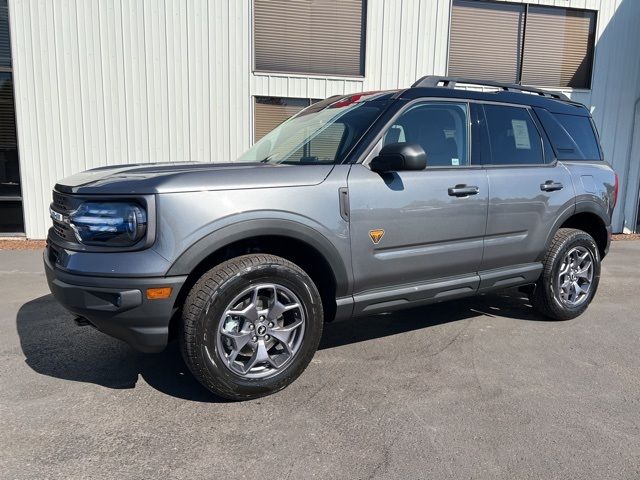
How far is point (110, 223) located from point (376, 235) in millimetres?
1619

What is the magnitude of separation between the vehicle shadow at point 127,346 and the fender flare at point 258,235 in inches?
35.3

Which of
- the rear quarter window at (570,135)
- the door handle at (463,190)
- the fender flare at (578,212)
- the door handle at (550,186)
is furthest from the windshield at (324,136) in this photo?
the fender flare at (578,212)

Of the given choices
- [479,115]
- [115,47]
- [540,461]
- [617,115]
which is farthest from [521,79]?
[540,461]

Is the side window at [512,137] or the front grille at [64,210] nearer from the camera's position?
the front grille at [64,210]

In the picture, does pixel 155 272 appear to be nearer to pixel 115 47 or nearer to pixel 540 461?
pixel 540 461

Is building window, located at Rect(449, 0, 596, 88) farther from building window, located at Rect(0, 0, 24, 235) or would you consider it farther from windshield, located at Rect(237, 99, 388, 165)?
building window, located at Rect(0, 0, 24, 235)

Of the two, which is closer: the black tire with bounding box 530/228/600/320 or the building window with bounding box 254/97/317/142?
the black tire with bounding box 530/228/600/320

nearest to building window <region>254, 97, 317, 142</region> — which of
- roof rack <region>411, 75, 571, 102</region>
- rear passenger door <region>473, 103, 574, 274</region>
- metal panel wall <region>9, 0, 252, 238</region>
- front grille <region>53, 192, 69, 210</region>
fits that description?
metal panel wall <region>9, 0, 252, 238</region>

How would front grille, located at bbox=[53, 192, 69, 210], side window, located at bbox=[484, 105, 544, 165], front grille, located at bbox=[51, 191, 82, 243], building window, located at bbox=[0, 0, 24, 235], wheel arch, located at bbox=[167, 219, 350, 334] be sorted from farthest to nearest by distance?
building window, located at bbox=[0, 0, 24, 235] → side window, located at bbox=[484, 105, 544, 165] → front grille, located at bbox=[53, 192, 69, 210] → front grille, located at bbox=[51, 191, 82, 243] → wheel arch, located at bbox=[167, 219, 350, 334]

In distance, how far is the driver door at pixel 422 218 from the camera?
10.9 feet

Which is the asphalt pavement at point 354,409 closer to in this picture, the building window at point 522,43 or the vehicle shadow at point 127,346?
the vehicle shadow at point 127,346

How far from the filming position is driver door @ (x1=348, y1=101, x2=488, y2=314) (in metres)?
3.32

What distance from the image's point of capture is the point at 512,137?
4238 mm

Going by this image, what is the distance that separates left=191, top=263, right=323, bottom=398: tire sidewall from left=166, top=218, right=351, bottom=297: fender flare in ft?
0.61
